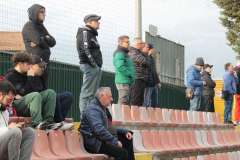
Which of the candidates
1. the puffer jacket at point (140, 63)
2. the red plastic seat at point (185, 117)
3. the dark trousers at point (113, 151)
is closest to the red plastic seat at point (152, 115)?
the puffer jacket at point (140, 63)

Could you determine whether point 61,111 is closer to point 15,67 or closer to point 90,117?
point 90,117

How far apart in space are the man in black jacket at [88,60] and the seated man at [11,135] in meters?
3.00

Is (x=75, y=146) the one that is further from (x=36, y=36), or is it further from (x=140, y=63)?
(x=140, y=63)

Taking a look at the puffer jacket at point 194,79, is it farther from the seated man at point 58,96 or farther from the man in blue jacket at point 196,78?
the seated man at point 58,96

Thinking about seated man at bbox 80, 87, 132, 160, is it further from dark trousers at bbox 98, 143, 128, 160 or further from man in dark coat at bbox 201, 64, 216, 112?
man in dark coat at bbox 201, 64, 216, 112

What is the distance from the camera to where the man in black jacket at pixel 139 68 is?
11.8m

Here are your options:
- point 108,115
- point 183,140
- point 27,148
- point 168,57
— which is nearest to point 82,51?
point 108,115

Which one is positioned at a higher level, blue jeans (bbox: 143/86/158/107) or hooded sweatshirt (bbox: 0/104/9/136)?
blue jeans (bbox: 143/86/158/107)

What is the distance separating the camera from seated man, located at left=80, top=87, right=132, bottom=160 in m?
8.50

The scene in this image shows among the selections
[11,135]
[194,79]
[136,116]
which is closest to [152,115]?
[136,116]

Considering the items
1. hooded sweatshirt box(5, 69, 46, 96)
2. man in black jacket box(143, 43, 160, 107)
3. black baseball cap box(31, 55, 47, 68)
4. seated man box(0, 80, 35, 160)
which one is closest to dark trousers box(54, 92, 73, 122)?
hooded sweatshirt box(5, 69, 46, 96)

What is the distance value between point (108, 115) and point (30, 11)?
1799mm

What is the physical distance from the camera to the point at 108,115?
9.06m

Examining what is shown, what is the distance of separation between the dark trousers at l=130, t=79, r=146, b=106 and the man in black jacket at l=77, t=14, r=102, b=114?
2.25m
